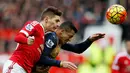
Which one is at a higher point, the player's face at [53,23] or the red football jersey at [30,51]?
the player's face at [53,23]

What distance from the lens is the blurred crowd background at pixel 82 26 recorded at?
17.3 metres

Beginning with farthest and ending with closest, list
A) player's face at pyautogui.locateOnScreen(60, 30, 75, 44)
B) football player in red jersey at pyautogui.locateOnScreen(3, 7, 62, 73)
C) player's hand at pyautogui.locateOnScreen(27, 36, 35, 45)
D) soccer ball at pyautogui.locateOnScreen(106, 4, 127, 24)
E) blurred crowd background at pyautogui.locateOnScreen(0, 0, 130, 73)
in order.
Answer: blurred crowd background at pyautogui.locateOnScreen(0, 0, 130, 73) → soccer ball at pyautogui.locateOnScreen(106, 4, 127, 24) → player's face at pyautogui.locateOnScreen(60, 30, 75, 44) → football player in red jersey at pyautogui.locateOnScreen(3, 7, 62, 73) → player's hand at pyautogui.locateOnScreen(27, 36, 35, 45)

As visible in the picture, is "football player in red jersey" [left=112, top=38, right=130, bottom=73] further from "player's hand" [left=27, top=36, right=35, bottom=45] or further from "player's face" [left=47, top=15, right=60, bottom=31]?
"player's hand" [left=27, top=36, right=35, bottom=45]

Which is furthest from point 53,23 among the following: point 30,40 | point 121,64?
point 121,64

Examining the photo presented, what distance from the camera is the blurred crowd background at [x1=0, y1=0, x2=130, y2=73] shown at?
680 inches

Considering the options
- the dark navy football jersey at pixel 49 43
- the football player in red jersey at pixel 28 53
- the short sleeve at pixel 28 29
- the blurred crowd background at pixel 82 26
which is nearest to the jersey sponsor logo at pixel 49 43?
the dark navy football jersey at pixel 49 43

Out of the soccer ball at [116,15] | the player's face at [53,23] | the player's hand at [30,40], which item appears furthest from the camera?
the soccer ball at [116,15]

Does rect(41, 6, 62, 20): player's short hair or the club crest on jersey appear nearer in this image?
the club crest on jersey

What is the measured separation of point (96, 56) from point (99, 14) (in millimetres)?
2711

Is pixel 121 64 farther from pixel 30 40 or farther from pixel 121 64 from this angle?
pixel 30 40

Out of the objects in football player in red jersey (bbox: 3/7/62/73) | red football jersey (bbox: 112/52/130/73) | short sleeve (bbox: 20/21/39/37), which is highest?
short sleeve (bbox: 20/21/39/37)

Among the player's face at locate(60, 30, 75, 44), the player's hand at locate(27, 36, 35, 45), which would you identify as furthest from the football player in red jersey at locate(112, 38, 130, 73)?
the player's hand at locate(27, 36, 35, 45)

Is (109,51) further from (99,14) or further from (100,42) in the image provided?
(99,14)

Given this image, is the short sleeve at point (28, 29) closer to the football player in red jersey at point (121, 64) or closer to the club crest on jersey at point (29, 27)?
the club crest on jersey at point (29, 27)
